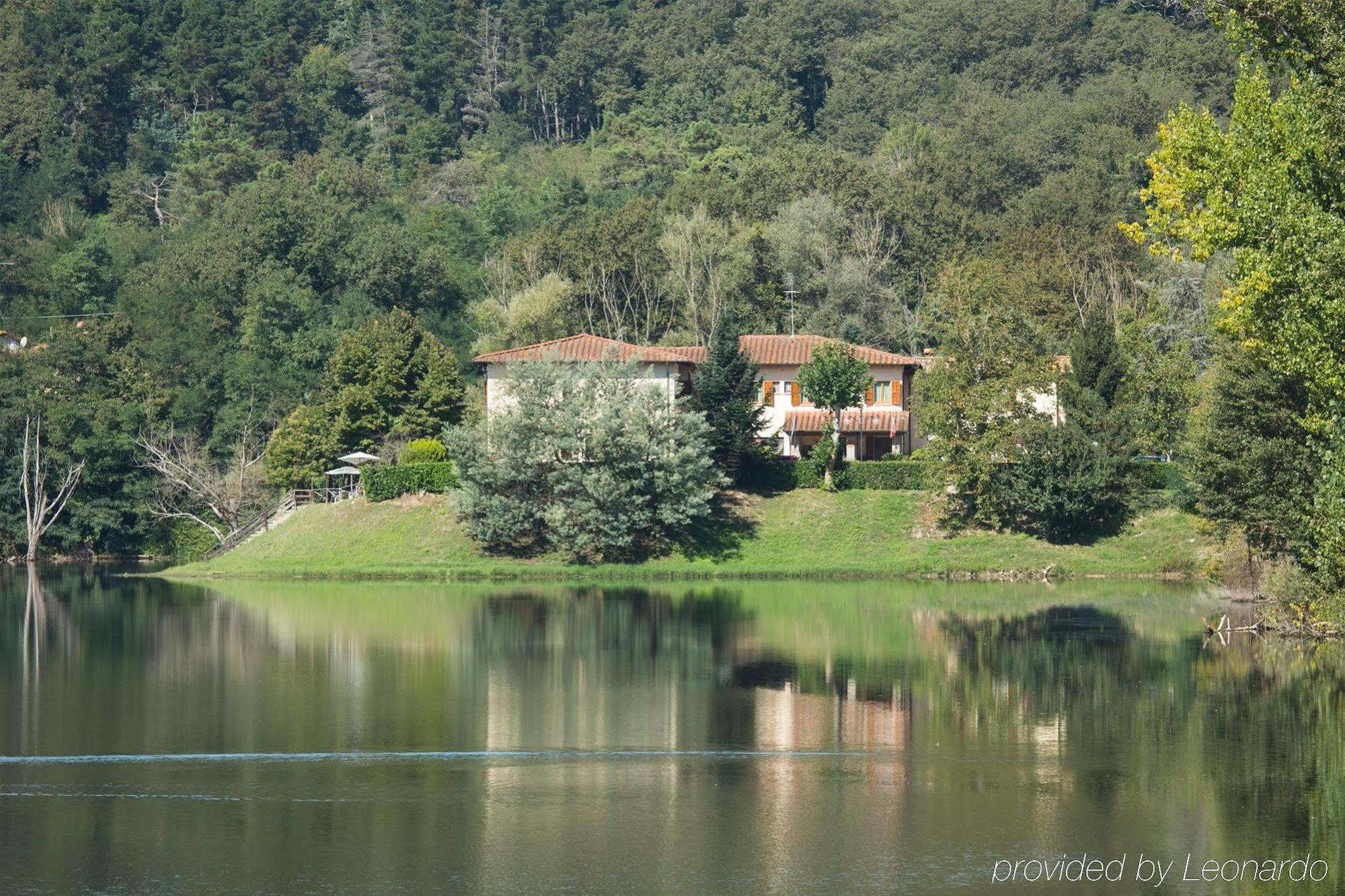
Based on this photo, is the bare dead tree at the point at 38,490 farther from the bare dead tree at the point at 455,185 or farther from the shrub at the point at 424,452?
the bare dead tree at the point at 455,185

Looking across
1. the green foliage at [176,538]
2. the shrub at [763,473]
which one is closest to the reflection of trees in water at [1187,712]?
the shrub at [763,473]

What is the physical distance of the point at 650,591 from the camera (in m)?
51.3

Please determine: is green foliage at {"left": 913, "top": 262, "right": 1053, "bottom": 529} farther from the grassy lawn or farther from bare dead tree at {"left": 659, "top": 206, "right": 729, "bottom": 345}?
bare dead tree at {"left": 659, "top": 206, "right": 729, "bottom": 345}

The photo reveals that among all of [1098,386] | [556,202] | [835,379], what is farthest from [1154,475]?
[556,202]

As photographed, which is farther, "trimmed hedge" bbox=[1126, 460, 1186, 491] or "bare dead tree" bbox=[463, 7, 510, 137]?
"bare dead tree" bbox=[463, 7, 510, 137]

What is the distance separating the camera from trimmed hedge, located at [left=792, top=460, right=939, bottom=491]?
6544cm

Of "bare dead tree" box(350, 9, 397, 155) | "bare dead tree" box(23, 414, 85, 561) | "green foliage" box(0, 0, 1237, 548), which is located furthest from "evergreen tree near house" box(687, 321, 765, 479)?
"bare dead tree" box(350, 9, 397, 155)

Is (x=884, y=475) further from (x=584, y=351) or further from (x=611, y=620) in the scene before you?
(x=611, y=620)

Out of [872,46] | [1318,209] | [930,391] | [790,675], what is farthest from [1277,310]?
[872,46]

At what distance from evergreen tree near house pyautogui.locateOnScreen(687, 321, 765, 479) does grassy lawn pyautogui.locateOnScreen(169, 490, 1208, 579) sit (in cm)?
221

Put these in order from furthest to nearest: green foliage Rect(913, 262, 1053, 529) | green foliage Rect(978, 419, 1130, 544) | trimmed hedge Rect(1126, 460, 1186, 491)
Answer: trimmed hedge Rect(1126, 460, 1186, 491) < green foliage Rect(913, 262, 1053, 529) < green foliage Rect(978, 419, 1130, 544)

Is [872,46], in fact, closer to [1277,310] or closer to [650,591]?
[650,591]

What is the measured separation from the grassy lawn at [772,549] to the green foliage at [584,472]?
1260 millimetres

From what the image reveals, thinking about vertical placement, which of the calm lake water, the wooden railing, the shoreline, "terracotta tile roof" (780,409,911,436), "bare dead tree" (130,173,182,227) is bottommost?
the calm lake water
